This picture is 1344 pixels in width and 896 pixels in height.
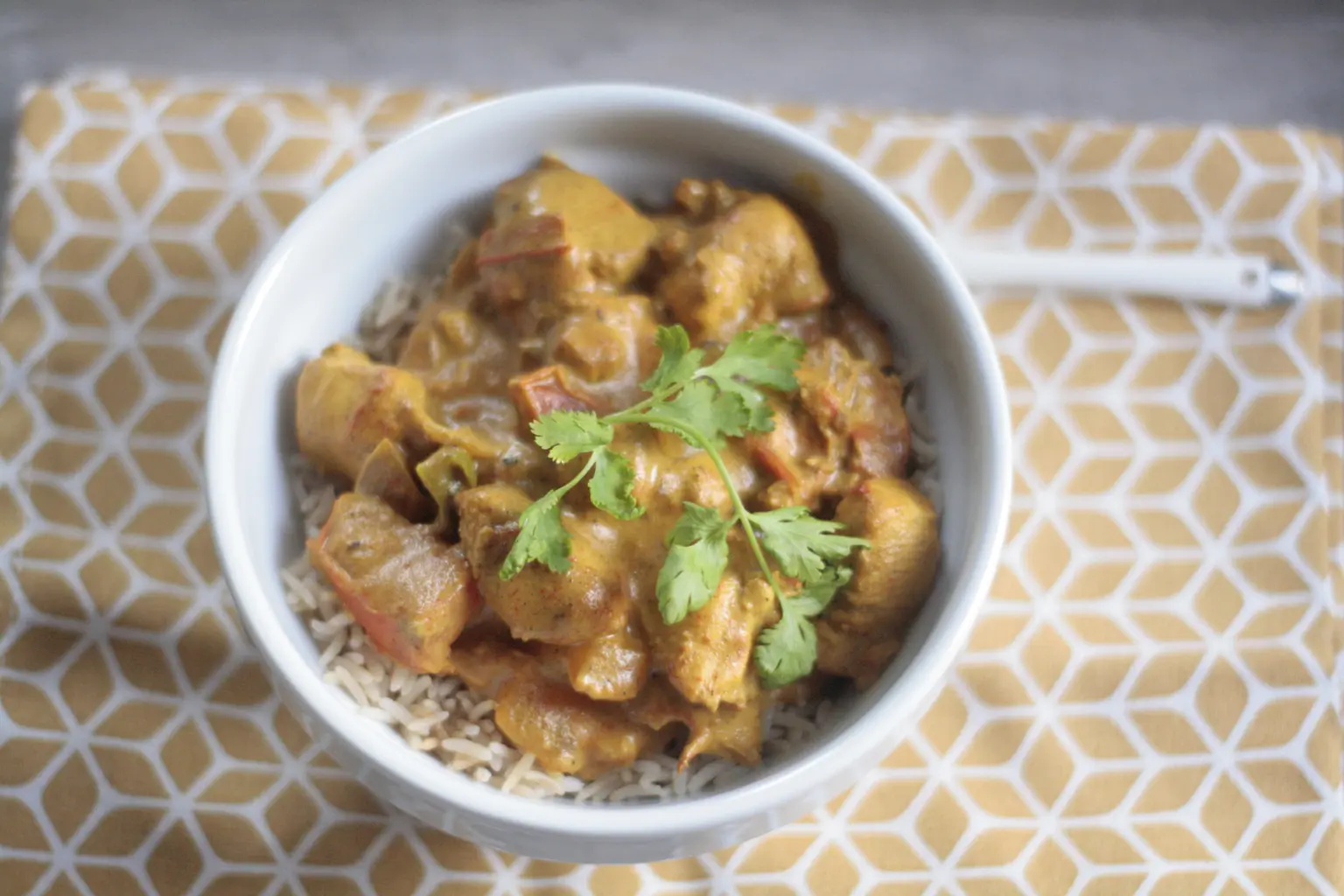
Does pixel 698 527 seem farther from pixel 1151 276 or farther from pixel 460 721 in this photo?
pixel 1151 276

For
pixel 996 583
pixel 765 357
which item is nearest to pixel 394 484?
pixel 765 357

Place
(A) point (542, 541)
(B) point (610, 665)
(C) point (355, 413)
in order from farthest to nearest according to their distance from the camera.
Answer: (C) point (355, 413)
(B) point (610, 665)
(A) point (542, 541)

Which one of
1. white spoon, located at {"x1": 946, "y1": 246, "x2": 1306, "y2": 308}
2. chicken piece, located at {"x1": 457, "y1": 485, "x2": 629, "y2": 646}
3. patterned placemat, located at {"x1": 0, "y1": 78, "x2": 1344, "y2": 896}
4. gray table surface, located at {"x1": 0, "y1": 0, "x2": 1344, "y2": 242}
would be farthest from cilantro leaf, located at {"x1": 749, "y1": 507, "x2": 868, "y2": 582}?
gray table surface, located at {"x1": 0, "y1": 0, "x2": 1344, "y2": 242}

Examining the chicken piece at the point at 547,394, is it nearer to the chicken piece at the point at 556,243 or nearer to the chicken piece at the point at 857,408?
the chicken piece at the point at 556,243

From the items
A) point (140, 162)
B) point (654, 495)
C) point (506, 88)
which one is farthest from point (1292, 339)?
point (140, 162)

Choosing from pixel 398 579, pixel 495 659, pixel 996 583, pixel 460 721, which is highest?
pixel 398 579

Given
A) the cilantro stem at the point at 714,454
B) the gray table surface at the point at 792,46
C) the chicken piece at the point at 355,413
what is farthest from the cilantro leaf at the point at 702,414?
the gray table surface at the point at 792,46
